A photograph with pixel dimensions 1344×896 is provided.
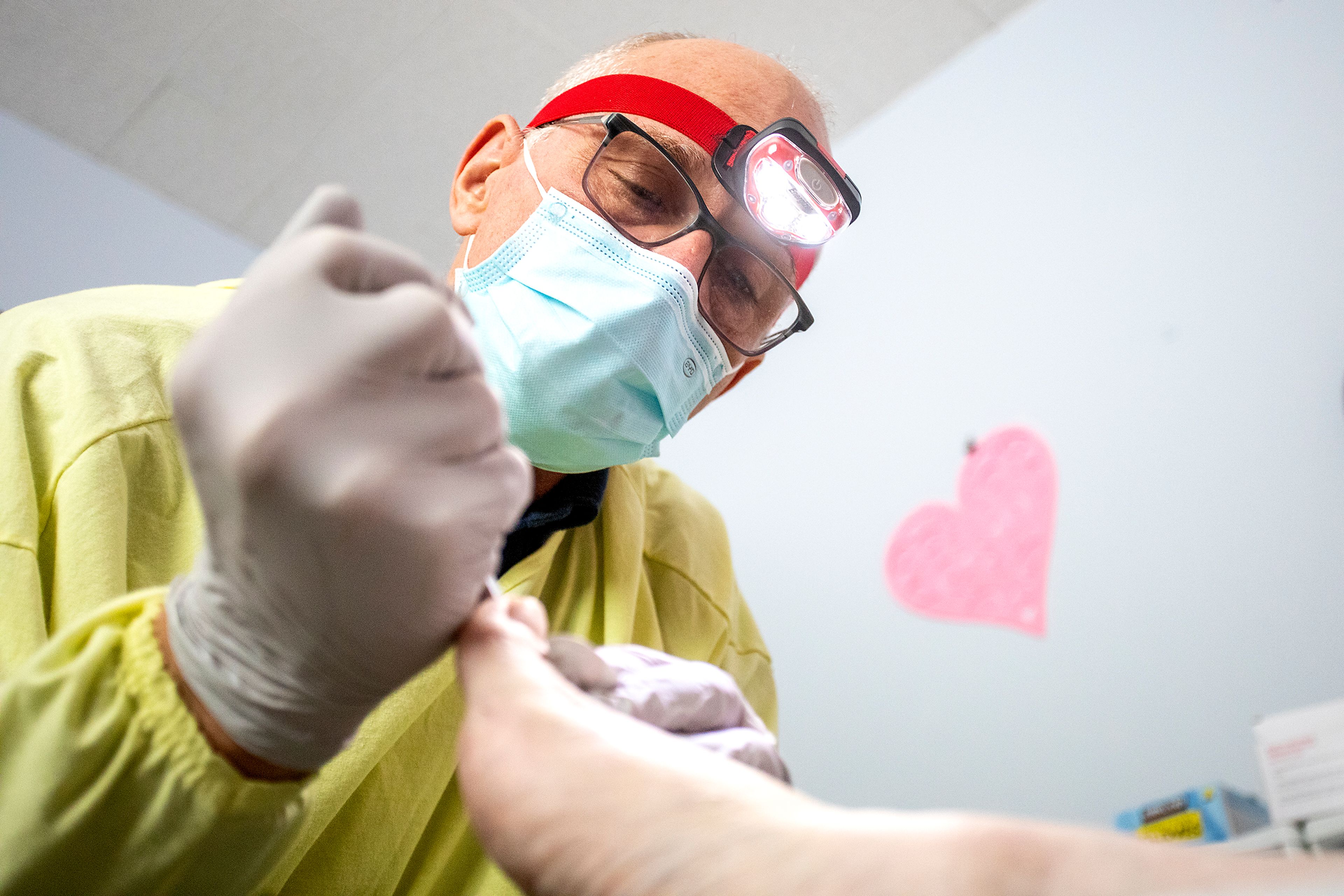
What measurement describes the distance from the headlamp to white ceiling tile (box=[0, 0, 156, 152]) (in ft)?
6.42

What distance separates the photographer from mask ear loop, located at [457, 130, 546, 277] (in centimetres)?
113

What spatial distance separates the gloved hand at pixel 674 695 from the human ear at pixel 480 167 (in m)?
0.69

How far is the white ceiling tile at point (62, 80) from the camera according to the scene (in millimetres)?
2473

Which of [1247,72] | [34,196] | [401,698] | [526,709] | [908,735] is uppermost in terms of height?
[1247,72]

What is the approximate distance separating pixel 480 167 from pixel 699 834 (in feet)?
3.65

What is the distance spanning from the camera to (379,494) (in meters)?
0.48

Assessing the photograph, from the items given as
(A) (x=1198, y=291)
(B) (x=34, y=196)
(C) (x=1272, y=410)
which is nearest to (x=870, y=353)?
(A) (x=1198, y=291)

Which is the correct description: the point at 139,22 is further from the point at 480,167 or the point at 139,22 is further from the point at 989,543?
the point at 989,543

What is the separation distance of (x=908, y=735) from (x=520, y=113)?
1.92 meters

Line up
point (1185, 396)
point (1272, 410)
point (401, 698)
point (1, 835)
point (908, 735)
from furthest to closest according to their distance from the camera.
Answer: point (908, 735) < point (1185, 396) < point (1272, 410) < point (401, 698) < point (1, 835)

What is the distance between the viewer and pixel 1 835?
1.63ft

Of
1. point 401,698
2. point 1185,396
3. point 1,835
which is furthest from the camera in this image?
point 1185,396

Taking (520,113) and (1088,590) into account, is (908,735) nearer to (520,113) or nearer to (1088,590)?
(1088,590)

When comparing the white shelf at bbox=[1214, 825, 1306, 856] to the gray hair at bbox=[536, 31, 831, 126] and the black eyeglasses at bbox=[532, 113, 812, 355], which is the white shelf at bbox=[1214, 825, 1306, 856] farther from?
the gray hair at bbox=[536, 31, 831, 126]
